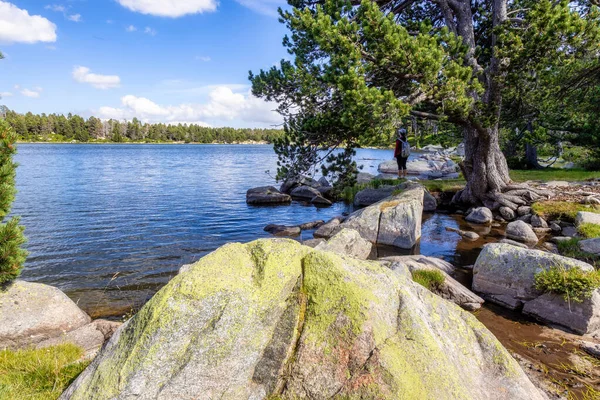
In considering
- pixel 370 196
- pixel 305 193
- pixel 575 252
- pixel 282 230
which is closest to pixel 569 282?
pixel 575 252

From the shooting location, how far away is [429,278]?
9453 mm

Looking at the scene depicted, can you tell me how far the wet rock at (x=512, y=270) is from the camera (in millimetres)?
8773

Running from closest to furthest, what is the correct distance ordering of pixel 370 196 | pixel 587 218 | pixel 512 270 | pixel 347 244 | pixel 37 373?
pixel 37 373, pixel 512 270, pixel 347 244, pixel 587 218, pixel 370 196

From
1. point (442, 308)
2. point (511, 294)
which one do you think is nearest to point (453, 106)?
point (511, 294)

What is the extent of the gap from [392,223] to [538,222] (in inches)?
295

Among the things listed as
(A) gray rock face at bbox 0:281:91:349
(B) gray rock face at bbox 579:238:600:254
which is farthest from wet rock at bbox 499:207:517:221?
(A) gray rock face at bbox 0:281:91:349

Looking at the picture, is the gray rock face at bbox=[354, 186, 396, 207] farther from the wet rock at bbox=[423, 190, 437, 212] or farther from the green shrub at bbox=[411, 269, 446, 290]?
the green shrub at bbox=[411, 269, 446, 290]

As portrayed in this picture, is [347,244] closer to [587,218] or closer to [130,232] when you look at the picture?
[587,218]

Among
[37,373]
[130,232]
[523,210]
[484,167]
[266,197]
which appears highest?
[484,167]

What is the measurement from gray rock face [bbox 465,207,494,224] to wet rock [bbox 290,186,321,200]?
526 inches

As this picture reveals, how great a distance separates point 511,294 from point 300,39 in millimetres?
12405

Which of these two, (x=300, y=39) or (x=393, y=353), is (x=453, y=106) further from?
(x=393, y=353)

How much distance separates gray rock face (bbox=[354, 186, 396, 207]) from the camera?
23.9m

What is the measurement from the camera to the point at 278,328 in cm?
452
